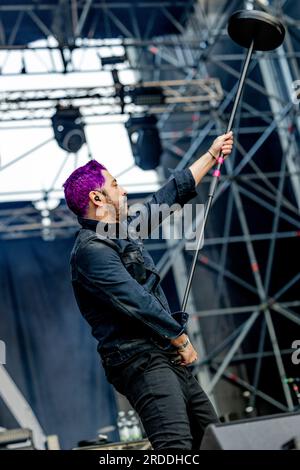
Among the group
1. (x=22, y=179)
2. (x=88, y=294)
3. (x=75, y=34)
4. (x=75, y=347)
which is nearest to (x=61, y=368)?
(x=75, y=347)

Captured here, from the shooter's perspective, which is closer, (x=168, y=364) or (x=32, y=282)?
(x=168, y=364)

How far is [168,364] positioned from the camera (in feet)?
7.66

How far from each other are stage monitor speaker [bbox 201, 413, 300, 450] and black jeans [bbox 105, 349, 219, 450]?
1.43 feet

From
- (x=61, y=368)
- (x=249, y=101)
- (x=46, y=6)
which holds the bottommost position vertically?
(x=61, y=368)

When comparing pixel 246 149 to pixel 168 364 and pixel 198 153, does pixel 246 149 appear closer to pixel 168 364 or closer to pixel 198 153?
pixel 198 153

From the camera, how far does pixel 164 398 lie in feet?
7.32

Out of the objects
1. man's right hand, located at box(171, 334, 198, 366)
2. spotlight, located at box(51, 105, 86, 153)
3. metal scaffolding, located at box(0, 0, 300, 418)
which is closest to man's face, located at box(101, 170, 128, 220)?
man's right hand, located at box(171, 334, 198, 366)

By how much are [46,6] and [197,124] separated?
2.09 meters

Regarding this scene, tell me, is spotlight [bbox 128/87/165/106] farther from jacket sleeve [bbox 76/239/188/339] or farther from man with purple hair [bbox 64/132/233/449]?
jacket sleeve [bbox 76/239/188/339]

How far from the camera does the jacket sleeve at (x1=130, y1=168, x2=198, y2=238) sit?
268 cm

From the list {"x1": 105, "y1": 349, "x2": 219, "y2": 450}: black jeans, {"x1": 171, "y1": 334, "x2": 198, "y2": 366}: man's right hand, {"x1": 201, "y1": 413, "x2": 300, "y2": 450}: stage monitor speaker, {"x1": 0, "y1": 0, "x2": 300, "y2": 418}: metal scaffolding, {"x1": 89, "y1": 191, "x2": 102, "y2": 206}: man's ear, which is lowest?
{"x1": 201, "y1": 413, "x2": 300, "y2": 450}: stage monitor speaker

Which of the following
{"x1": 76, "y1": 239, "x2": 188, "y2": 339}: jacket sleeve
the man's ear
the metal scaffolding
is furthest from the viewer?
the metal scaffolding

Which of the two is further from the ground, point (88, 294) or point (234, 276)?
point (234, 276)

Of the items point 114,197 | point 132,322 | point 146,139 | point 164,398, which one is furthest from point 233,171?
point 164,398
